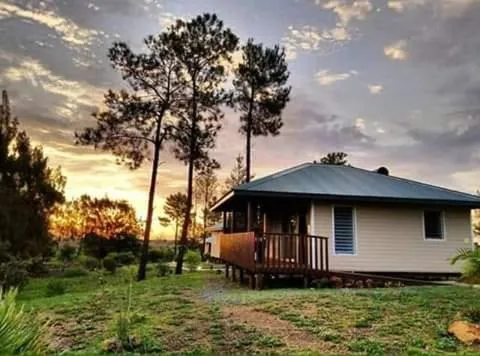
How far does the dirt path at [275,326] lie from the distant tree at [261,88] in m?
17.4

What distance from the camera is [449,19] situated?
46.1ft

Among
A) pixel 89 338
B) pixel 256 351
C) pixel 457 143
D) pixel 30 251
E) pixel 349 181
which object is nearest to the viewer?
pixel 256 351

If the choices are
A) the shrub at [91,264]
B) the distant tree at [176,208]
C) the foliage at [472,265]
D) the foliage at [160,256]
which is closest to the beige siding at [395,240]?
the foliage at [472,265]

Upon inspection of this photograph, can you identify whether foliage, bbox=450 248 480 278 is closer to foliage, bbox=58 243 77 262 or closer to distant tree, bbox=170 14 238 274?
distant tree, bbox=170 14 238 274

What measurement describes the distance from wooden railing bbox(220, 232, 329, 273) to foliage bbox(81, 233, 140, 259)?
25.4 meters

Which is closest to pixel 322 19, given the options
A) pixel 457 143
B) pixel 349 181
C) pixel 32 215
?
pixel 349 181

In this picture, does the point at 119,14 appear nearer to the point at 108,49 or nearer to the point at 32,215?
the point at 108,49

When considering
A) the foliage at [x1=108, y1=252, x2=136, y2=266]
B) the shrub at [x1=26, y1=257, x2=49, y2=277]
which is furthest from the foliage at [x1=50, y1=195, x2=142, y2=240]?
the shrub at [x1=26, y1=257, x2=49, y2=277]

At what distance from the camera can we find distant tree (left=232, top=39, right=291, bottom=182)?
26.2 metres

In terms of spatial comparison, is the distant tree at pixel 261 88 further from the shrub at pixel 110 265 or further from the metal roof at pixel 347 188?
the shrub at pixel 110 265

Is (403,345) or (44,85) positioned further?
(44,85)

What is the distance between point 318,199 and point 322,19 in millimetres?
5577

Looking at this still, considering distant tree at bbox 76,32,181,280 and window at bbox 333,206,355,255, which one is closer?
window at bbox 333,206,355,255

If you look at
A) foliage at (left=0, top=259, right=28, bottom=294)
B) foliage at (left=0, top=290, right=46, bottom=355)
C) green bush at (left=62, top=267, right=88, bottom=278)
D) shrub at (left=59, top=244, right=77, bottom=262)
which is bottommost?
green bush at (left=62, top=267, right=88, bottom=278)
